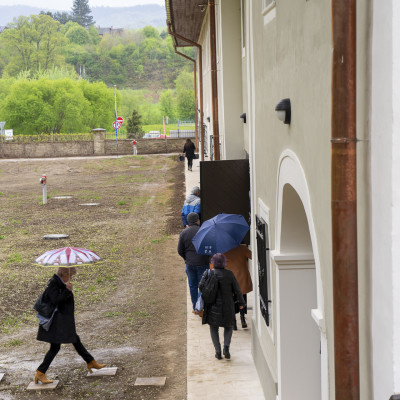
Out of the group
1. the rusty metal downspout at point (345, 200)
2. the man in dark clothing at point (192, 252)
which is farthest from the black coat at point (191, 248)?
the rusty metal downspout at point (345, 200)

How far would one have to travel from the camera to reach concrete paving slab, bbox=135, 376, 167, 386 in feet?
26.9

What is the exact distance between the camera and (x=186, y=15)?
2042 cm

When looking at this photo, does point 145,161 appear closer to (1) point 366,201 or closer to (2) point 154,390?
(2) point 154,390

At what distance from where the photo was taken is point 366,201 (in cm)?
334

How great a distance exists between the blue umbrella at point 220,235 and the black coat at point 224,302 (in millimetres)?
761

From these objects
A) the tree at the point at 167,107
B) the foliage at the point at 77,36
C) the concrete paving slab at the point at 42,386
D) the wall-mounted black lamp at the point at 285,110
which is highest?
the foliage at the point at 77,36

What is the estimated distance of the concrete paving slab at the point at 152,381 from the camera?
8.20 metres

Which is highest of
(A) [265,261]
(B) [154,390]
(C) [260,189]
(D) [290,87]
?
(D) [290,87]

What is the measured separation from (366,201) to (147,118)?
106791mm

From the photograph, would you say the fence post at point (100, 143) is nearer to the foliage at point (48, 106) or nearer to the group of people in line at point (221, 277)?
the foliage at point (48, 106)

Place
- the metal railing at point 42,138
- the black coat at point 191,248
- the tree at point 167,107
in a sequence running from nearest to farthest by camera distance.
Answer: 1. the black coat at point 191,248
2. the metal railing at point 42,138
3. the tree at point 167,107

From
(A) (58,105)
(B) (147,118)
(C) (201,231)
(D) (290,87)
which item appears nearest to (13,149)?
(A) (58,105)

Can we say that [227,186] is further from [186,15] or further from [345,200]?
[186,15]

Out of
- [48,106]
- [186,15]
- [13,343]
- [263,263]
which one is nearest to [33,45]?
[48,106]
